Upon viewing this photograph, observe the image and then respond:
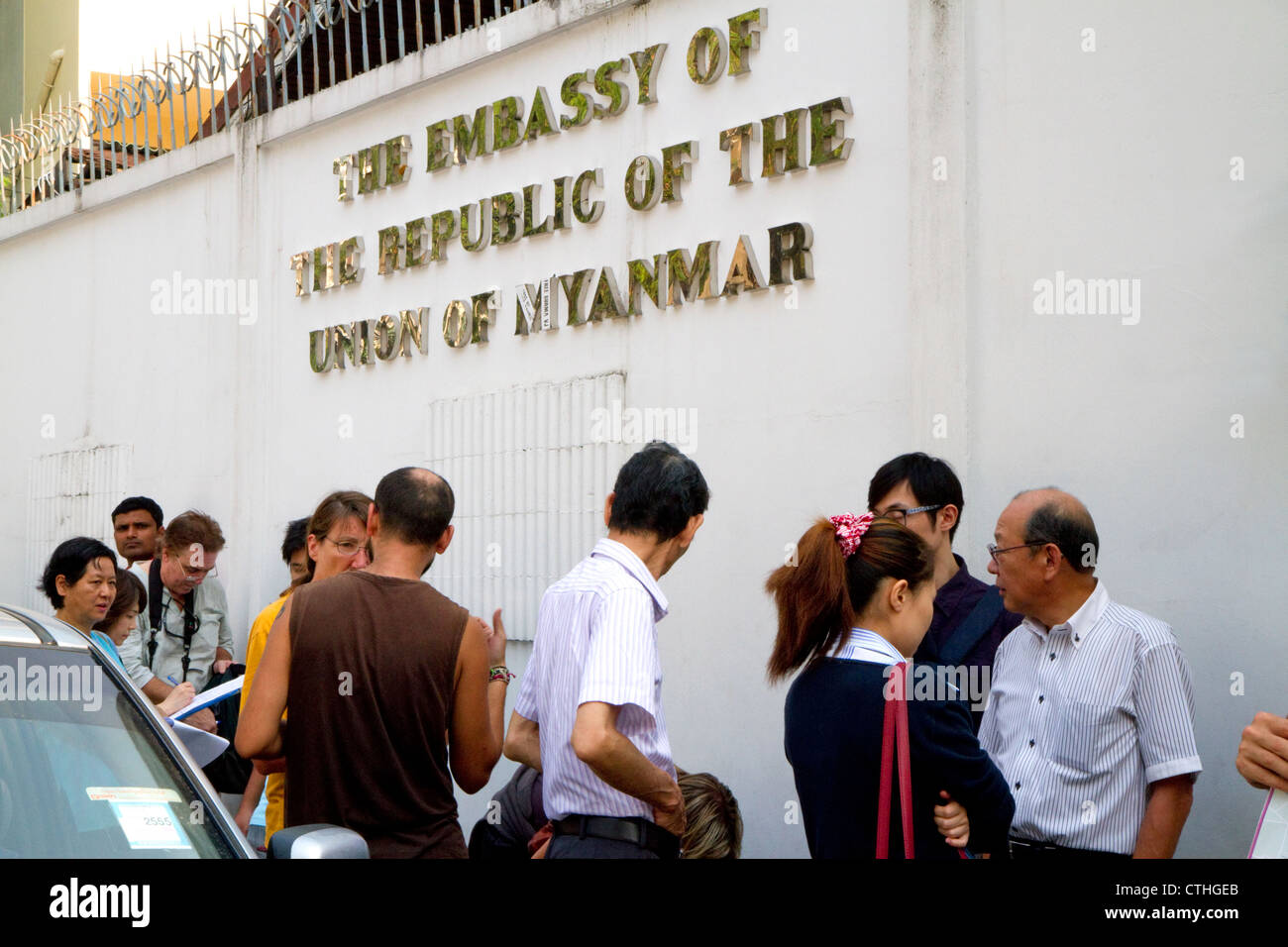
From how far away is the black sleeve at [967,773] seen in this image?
3.02m

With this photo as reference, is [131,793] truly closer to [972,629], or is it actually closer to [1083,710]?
[1083,710]

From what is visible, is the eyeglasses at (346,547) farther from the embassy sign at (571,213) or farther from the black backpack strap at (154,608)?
the black backpack strap at (154,608)

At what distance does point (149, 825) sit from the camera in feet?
9.41

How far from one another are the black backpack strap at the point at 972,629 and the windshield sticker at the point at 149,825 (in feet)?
7.84

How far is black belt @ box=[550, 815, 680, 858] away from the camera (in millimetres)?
3412

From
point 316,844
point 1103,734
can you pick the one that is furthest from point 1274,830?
point 316,844

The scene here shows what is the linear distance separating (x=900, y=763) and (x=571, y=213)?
445 cm

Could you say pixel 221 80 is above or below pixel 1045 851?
above

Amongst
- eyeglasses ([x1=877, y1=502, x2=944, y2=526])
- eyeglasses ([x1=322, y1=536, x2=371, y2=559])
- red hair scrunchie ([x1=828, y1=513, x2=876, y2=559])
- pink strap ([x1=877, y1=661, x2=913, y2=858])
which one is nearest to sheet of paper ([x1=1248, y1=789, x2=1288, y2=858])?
pink strap ([x1=877, y1=661, x2=913, y2=858])

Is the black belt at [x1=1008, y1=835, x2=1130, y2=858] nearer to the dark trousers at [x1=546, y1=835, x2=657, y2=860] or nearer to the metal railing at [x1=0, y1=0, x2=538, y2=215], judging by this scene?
the dark trousers at [x1=546, y1=835, x2=657, y2=860]

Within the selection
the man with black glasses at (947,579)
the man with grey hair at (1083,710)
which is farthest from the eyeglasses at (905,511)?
the man with grey hair at (1083,710)

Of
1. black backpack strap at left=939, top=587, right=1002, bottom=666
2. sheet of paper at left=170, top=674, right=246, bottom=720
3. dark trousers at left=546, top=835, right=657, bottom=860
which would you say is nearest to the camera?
Result: dark trousers at left=546, top=835, right=657, bottom=860
